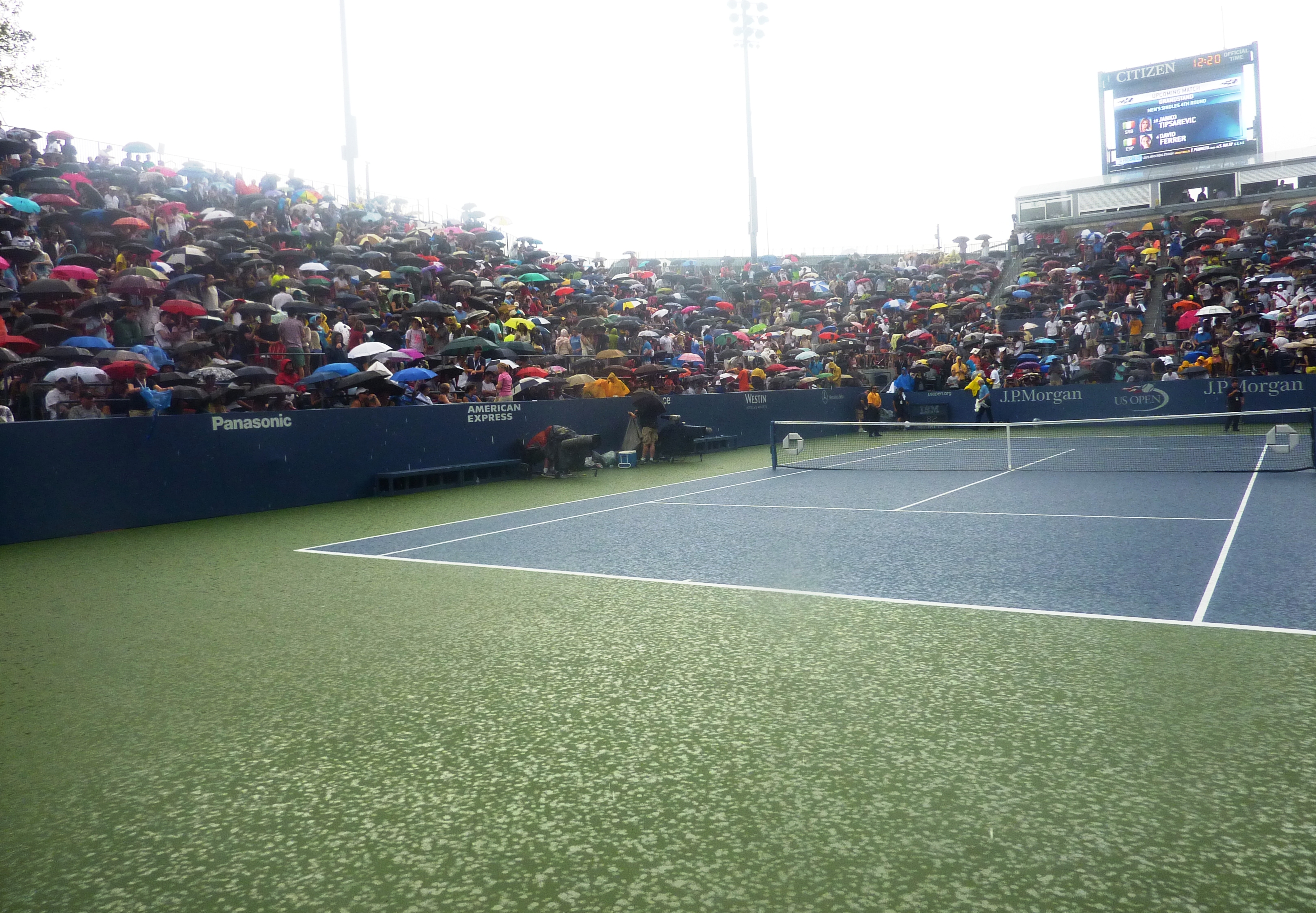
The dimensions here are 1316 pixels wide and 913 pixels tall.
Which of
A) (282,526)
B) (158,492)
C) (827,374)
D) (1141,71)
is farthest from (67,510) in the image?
(1141,71)

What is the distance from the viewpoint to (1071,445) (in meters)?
21.7

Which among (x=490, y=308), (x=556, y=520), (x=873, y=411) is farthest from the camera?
(x=873, y=411)

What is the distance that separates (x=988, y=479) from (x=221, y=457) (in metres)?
11.5

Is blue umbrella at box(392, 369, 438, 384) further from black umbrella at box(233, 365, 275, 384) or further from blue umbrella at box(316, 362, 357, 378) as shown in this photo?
black umbrella at box(233, 365, 275, 384)

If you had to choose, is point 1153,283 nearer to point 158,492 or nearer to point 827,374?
point 827,374

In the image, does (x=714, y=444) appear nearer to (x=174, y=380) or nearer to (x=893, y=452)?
(x=893, y=452)

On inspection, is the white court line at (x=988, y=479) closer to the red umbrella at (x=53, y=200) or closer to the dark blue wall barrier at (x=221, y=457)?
the dark blue wall barrier at (x=221, y=457)

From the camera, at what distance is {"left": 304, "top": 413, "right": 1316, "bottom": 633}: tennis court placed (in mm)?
7047

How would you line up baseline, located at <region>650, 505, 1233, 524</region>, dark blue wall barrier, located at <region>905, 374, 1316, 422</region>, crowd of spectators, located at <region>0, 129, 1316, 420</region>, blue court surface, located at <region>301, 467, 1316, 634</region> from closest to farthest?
blue court surface, located at <region>301, 467, 1316, 634</region> → baseline, located at <region>650, 505, 1233, 524</region> → crowd of spectators, located at <region>0, 129, 1316, 420</region> → dark blue wall barrier, located at <region>905, 374, 1316, 422</region>

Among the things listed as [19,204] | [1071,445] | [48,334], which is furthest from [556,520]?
[1071,445]

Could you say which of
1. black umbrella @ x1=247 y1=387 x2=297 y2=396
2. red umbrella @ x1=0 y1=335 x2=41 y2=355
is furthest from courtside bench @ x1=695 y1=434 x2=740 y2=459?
red umbrella @ x1=0 y1=335 x2=41 y2=355

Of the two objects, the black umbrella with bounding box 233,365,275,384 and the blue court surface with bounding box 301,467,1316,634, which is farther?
the black umbrella with bounding box 233,365,275,384

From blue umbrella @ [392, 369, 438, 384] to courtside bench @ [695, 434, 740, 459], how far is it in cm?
639

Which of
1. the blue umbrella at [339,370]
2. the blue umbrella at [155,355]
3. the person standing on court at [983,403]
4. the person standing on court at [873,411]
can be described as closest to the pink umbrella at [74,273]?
the blue umbrella at [155,355]
